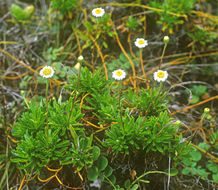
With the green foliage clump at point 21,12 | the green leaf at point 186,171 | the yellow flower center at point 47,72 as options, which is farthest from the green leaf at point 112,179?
the green foliage clump at point 21,12

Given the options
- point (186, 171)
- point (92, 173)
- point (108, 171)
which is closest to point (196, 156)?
point (186, 171)

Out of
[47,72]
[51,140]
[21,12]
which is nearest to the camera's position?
[47,72]

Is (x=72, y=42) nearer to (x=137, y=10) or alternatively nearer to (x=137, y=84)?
(x=137, y=10)

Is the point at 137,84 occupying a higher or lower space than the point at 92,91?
lower

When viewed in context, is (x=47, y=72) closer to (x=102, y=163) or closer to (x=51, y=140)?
(x=51, y=140)

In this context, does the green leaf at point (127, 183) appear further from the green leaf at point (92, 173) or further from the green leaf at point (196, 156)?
the green leaf at point (196, 156)

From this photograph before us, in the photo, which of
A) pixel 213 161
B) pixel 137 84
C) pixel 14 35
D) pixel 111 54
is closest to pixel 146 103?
pixel 137 84

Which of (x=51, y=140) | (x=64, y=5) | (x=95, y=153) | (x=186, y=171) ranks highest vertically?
(x=64, y=5)
